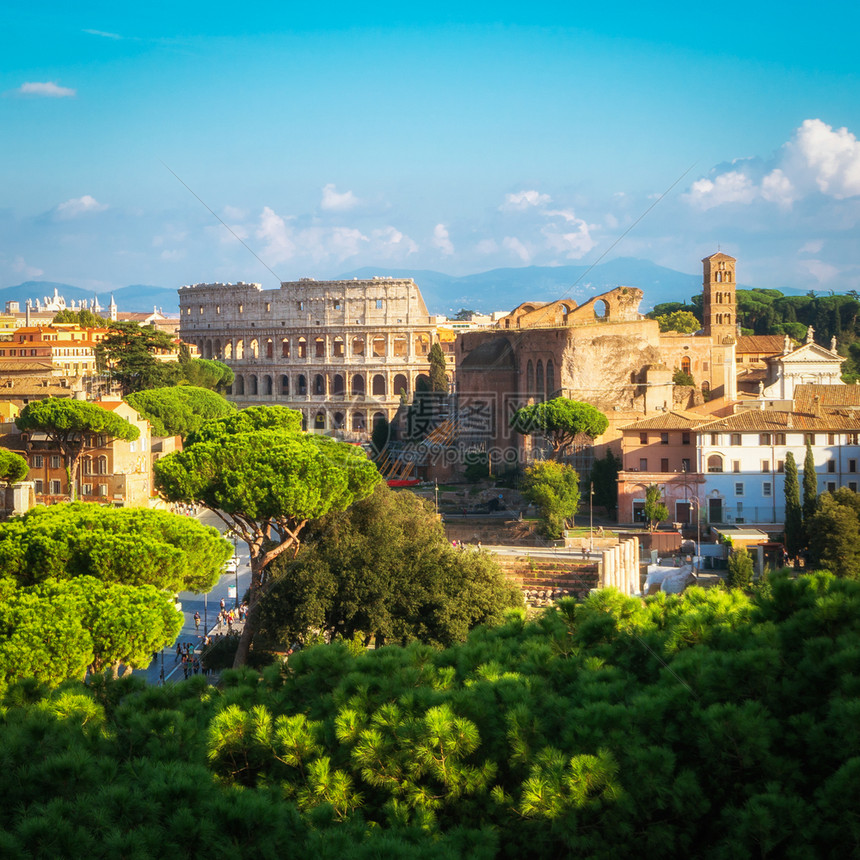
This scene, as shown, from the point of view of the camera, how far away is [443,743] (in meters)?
6.29

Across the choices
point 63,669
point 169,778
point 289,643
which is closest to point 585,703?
point 169,778

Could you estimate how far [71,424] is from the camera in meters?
26.5

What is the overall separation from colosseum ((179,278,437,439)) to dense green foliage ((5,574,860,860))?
45.7m

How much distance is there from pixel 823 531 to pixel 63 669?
15039mm

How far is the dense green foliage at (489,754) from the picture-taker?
5.29 meters

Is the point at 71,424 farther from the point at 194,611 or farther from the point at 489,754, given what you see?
the point at 489,754

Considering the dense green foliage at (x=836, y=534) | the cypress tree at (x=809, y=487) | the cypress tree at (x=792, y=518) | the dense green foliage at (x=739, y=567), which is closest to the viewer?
the dense green foliage at (x=739, y=567)

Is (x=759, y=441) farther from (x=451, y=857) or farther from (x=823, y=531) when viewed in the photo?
(x=451, y=857)

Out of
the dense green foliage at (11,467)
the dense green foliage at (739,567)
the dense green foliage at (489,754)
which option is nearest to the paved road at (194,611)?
the dense green foliage at (11,467)

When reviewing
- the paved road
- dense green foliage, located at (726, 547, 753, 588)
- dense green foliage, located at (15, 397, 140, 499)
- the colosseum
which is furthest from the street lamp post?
the colosseum

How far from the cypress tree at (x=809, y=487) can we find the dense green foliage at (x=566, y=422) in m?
5.82

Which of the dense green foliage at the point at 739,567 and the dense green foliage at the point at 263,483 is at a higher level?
the dense green foliage at the point at 263,483

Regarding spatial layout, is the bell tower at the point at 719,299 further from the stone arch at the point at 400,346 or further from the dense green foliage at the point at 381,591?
the dense green foliage at the point at 381,591

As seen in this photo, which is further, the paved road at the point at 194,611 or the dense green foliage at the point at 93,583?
the paved road at the point at 194,611
